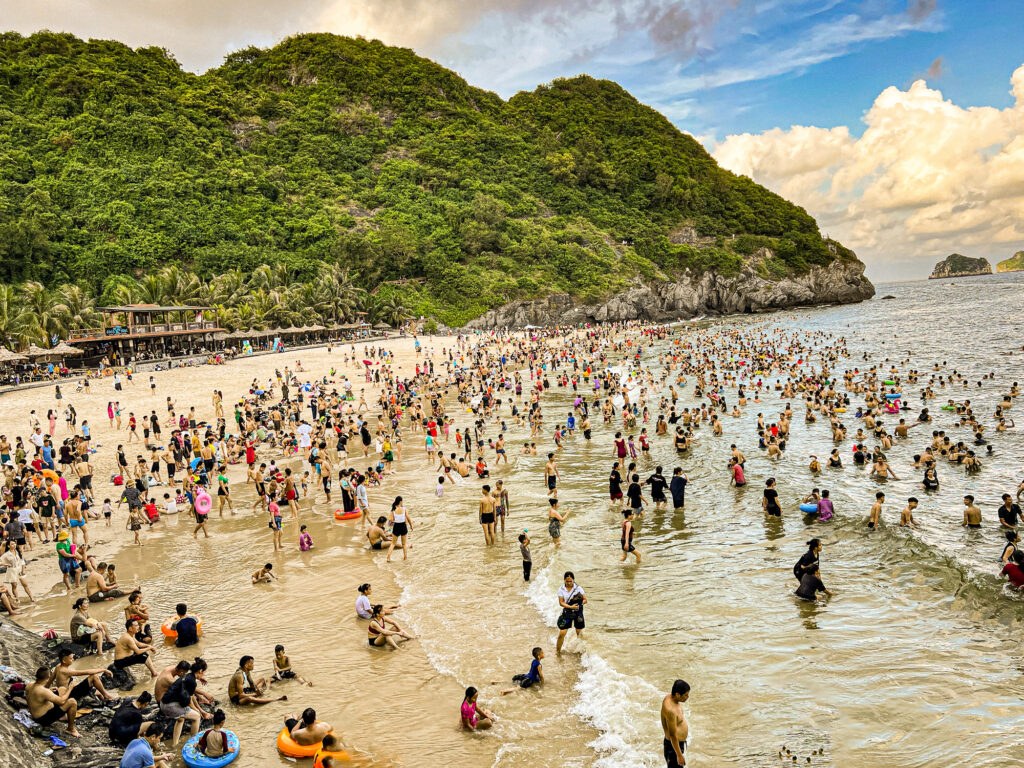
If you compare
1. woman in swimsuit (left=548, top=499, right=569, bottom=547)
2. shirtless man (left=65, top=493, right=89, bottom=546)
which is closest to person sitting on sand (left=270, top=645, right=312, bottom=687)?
woman in swimsuit (left=548, top=499, right=569, bottom=547)

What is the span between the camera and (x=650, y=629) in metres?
9.45

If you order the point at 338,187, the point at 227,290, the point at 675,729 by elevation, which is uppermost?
the point at 338,187

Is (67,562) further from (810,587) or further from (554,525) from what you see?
(810,587)

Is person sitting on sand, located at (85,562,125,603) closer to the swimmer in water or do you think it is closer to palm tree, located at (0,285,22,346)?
the swimmer in water

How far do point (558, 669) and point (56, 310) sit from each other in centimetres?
4937

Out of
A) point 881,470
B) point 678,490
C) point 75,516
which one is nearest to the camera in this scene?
point 75,516

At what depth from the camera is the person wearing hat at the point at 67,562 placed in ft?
38.5

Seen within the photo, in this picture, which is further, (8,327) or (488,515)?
(8,327)

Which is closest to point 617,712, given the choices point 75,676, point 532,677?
point 532,677

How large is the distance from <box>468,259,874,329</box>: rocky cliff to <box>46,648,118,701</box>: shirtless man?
70.9 meters

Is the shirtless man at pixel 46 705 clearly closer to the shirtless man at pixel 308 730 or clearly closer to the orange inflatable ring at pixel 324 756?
the shirtless man at pixel 308 730

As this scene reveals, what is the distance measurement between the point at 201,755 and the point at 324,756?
Answer: 1.58 metres

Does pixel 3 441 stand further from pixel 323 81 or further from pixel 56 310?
pixel 323 81

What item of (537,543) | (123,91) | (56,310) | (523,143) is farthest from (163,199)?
(537,543)
